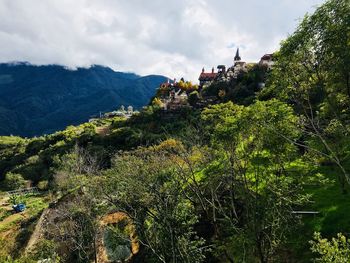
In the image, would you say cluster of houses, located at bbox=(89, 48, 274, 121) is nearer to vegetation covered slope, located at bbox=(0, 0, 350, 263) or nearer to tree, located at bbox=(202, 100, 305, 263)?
vegetation covered slope, located at bbox=(0, 0, 350, 263)

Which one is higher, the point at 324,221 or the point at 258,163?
the point at 258,163

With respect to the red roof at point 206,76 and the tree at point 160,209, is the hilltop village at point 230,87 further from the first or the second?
the tree at point 160,209

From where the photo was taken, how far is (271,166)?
24.6 meters

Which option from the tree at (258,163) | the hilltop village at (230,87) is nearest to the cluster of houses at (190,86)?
the hilltop village at (230,87)

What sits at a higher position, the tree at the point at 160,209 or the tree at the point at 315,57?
the tree at the point at 315,57

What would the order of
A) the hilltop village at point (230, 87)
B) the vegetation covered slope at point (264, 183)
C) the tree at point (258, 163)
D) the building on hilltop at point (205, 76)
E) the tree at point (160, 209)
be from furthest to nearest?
1. the building on hilltop at point (205, 76)
2. the hilltop village at point (230, 87)
3. the tree at point (160, 209)
4. the tree at point (258, 163)
5. the vegetation covered slope at point (264, 183)

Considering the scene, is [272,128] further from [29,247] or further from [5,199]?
[5,199]

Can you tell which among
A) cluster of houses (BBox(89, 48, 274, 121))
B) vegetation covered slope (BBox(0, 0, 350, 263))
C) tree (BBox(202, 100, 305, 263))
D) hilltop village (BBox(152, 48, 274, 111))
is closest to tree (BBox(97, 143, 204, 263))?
vegetation covered slope (BBox(0, 0, 350, 263))

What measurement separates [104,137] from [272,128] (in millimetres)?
86480

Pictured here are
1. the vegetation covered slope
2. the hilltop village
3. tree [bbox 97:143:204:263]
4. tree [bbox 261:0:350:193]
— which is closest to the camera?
tree [bbox 261:0:350:193]

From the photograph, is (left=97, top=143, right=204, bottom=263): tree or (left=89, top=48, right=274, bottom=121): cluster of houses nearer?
(left=97, top=143, right=204, bottom=263): tree

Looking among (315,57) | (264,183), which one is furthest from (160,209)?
(315,57)

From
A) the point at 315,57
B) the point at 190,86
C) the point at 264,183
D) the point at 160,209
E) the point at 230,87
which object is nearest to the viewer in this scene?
the point at 315,57

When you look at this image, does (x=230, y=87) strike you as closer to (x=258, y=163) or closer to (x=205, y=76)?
(x=205, y=76)
